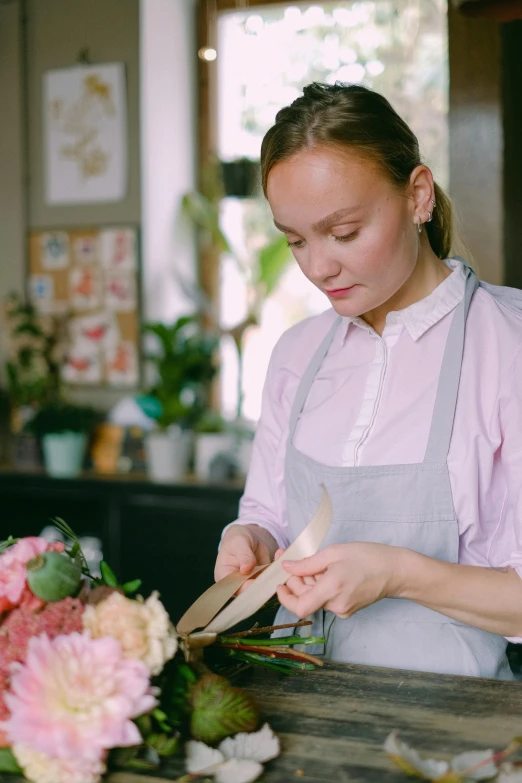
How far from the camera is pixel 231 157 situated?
423 centimetres

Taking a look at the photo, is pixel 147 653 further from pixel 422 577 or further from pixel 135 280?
pixel 135 280

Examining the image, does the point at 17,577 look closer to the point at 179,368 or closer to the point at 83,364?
the point at 179,368

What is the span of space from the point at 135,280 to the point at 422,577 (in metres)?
3.02

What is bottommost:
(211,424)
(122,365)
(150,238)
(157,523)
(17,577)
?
(157,523)

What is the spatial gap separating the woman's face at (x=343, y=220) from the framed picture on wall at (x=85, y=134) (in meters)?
2.79

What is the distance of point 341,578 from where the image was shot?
Result: 1.27m

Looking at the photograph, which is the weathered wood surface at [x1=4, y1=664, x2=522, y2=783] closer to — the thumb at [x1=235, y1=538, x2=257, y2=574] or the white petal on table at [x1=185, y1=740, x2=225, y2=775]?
the white petal on table at [x1=185, y1=740, x2=225, y2=775]

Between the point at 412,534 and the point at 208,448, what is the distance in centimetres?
227

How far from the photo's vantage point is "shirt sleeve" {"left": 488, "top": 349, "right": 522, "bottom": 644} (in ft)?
4.75

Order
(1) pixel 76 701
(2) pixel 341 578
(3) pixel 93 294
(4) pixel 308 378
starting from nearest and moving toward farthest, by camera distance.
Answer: (1) pixel 76 701 → (2) pixel 341 578 → (4) pixel 308 378 → (3) pixel 93 294

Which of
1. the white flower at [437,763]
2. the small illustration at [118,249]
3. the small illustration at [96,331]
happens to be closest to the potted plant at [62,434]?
the small illustration at [96,331]

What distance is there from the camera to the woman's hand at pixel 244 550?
1.53 m

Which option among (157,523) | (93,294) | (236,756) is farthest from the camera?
(93,294)

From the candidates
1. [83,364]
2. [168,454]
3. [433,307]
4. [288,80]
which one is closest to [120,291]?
[83,364]
